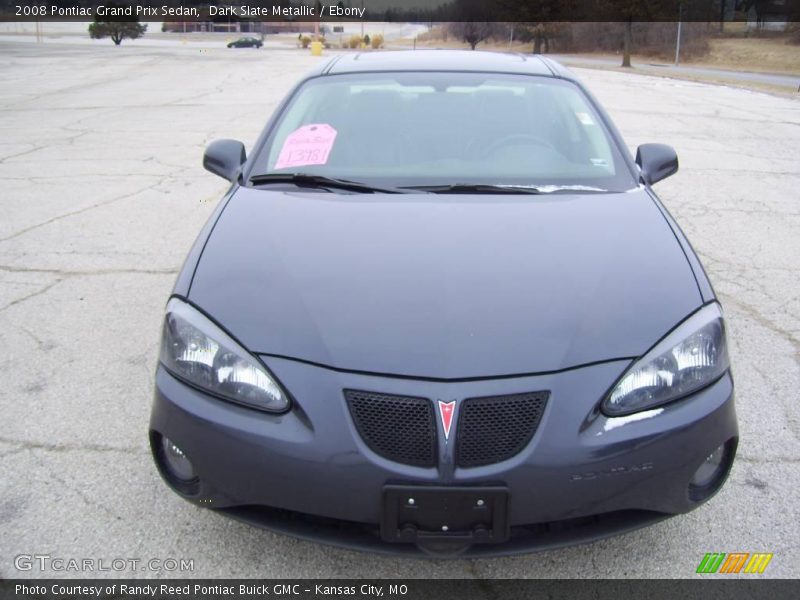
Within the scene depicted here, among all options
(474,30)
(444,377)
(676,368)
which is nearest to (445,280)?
(444,377)

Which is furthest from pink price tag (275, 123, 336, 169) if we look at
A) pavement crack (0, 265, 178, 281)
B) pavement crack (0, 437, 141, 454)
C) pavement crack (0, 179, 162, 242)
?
pavement crack (0, 179, 162, 242)

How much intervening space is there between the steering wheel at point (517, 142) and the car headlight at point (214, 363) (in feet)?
5.25

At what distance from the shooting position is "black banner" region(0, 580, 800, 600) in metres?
2.18

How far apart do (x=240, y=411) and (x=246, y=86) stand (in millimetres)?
17873

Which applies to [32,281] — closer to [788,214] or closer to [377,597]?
[377,597]

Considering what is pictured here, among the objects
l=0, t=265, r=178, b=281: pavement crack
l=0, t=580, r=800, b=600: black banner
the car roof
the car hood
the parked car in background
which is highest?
the parked car in background

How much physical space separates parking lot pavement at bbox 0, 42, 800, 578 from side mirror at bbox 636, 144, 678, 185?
1.02 m

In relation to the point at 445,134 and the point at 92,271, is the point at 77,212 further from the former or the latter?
the point at 445,134

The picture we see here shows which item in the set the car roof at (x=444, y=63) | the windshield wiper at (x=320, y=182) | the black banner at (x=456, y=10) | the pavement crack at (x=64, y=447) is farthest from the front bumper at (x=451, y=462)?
the black banner at (x=456, y=10)

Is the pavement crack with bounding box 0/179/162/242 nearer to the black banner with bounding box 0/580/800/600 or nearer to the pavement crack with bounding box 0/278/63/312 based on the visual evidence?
the pavement crack with bounding box 0/278/63/312

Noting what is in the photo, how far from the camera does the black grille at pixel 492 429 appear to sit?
6.26 feet

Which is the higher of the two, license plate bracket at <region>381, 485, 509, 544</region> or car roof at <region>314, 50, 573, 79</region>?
car roof at <region>314, 50, 573, 79</region>

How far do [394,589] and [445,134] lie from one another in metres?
1.95

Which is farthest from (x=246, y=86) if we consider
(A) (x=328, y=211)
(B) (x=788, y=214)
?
(A) (x=328, y=211)
